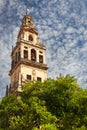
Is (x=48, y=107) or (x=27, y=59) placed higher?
(x=27, y=59)

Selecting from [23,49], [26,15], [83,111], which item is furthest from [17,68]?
[83,111]

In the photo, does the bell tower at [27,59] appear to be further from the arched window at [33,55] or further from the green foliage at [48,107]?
the green foliage at [48,107]

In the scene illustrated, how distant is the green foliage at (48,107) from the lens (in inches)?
1319

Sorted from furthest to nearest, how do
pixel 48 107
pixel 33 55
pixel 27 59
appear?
pixel 33 55
pixel 27 59
pixel 48 107

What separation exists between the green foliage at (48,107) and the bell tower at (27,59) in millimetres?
17462

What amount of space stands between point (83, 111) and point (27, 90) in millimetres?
6626

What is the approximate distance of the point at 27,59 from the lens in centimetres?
5944

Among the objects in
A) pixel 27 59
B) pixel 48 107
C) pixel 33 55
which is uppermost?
pixel 33 55

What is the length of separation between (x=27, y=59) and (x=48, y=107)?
24651 mm

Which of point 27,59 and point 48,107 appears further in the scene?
point 27,59

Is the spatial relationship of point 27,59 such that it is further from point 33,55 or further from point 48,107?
point 48,107

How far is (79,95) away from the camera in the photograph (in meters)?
36.1

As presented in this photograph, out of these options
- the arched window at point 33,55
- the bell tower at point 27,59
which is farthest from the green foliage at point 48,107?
the arched window at point 33,55

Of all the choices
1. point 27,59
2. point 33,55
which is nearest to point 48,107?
point 27,59
